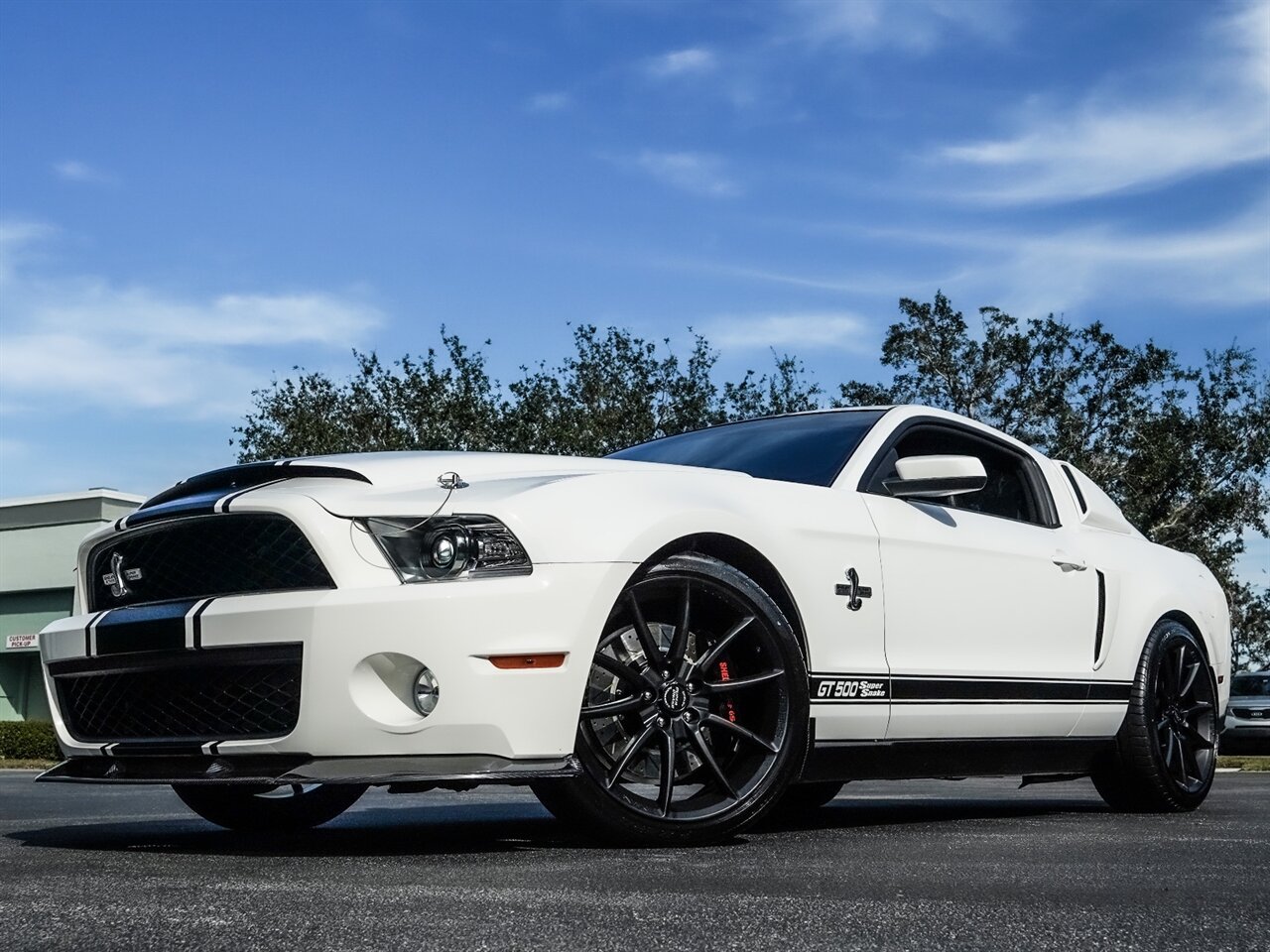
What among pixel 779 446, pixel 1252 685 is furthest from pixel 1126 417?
pixel 779 446

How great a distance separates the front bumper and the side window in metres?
2.24

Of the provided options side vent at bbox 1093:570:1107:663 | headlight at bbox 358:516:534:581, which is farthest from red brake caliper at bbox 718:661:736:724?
side vent at bbox 1093:570:1107:663

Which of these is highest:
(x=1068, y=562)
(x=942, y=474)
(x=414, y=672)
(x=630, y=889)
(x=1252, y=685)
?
(x=942, y=474)

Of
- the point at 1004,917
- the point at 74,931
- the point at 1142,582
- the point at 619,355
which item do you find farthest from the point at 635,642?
the point at 619,355

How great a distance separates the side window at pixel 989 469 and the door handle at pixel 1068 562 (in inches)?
9.1

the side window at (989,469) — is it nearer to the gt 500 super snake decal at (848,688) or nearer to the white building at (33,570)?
the gt 500 super snake decal at (848,688)

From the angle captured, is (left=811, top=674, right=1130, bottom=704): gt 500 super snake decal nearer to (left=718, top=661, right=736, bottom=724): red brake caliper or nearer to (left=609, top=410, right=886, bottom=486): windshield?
(left=718, top=661, right=736, bottom=724): red brake caliper

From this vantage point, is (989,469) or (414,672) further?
(989,469)

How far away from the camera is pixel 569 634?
4074mm

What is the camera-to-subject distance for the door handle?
6.12m

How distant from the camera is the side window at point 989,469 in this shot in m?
6.07

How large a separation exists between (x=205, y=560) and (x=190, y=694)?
0.38m

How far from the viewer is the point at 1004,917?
9.57ft

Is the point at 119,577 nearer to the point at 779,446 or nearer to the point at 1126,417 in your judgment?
the point at 779,446
